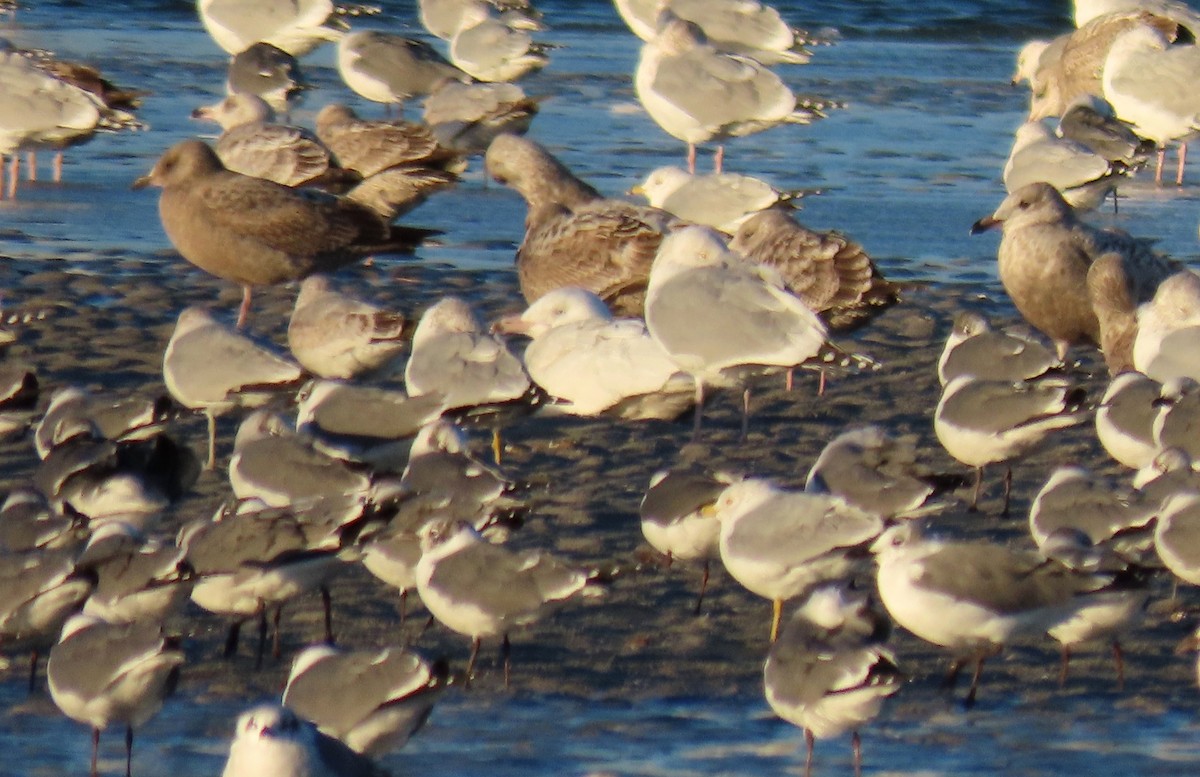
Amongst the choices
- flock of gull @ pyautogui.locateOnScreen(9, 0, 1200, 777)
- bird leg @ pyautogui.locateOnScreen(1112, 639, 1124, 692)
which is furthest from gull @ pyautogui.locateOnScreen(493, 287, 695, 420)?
bird leg @ pyautogui.locateOnScreen(1112, 639, 1124, 692)

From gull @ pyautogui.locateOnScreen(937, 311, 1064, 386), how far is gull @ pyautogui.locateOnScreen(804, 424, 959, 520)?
4.80ft

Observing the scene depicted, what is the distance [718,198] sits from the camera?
38.5ft

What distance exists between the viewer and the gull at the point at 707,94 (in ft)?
49.7

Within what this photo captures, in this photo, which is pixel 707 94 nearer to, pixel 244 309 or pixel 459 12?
pixel 244 309

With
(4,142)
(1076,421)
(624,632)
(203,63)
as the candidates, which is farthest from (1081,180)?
(203,63)

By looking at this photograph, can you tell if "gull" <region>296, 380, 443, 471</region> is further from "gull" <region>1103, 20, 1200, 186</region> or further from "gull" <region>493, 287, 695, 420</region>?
"gull" <region>1103, 20, 1200, 186</region>

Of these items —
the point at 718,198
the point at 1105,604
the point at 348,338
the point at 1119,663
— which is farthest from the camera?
the point at 718,198

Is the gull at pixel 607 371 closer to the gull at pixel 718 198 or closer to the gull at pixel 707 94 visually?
the gull at pixel 718 198

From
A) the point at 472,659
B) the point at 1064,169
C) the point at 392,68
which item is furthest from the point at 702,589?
the point at 392,68

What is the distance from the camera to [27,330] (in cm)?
1030

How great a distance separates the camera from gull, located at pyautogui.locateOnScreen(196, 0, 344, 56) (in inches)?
756

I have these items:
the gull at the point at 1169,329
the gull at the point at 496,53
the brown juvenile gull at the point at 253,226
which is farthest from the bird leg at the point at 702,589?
the gull at the point at 496,53

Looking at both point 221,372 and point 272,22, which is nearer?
point 221,372

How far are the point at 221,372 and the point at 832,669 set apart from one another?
354 cm
